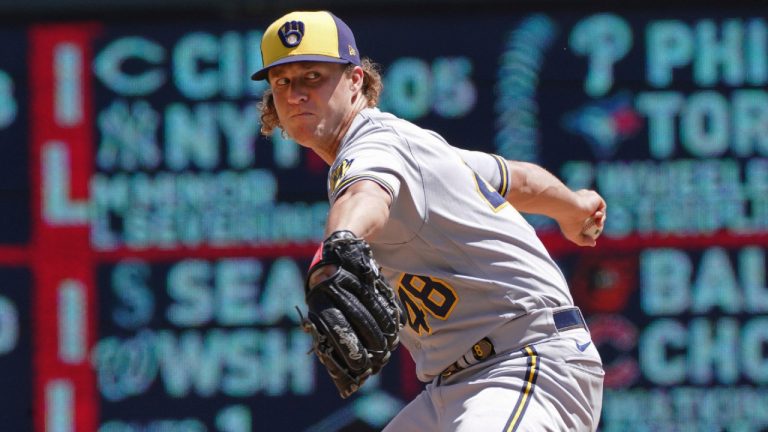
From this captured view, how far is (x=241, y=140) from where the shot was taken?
606 cm

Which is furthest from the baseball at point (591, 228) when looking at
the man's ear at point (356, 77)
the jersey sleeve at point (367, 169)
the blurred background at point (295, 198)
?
the blurred background at point (295, 198)

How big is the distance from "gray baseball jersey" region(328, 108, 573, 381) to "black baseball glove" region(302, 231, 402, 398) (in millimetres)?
335

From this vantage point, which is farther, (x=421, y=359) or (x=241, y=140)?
(x=241, y=140)

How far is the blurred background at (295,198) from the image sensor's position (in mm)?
5977

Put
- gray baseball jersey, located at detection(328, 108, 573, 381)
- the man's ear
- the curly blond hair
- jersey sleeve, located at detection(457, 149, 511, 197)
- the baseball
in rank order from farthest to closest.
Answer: the baseball, the curly blond hair, jersey sleeve, located at detection(457, 149, 511, 197), the man's ear, gray baseball jersey, located at detection(328, 108, 573, 381)

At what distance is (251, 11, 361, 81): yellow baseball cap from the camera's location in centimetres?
350

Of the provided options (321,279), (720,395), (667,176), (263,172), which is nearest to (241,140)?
(263,172)

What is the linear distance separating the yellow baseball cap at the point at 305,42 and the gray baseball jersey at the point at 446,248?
0.19 metres

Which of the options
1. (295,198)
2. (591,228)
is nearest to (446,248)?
(591,228)

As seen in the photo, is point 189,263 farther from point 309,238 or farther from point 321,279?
point 321,279

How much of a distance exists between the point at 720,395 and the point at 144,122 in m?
2.92

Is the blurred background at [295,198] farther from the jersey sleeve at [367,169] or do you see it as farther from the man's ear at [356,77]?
the jersey sleeve at [367,169]

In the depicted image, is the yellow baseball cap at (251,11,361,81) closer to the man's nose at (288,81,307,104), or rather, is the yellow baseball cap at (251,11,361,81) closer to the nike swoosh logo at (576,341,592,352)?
the man's nose at (288,81,307,104)

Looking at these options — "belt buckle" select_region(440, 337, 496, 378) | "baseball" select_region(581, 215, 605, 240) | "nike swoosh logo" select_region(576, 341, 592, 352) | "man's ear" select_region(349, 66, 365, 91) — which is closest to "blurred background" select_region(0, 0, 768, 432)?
"baseball" select_region(581, 215, 605, 240)
